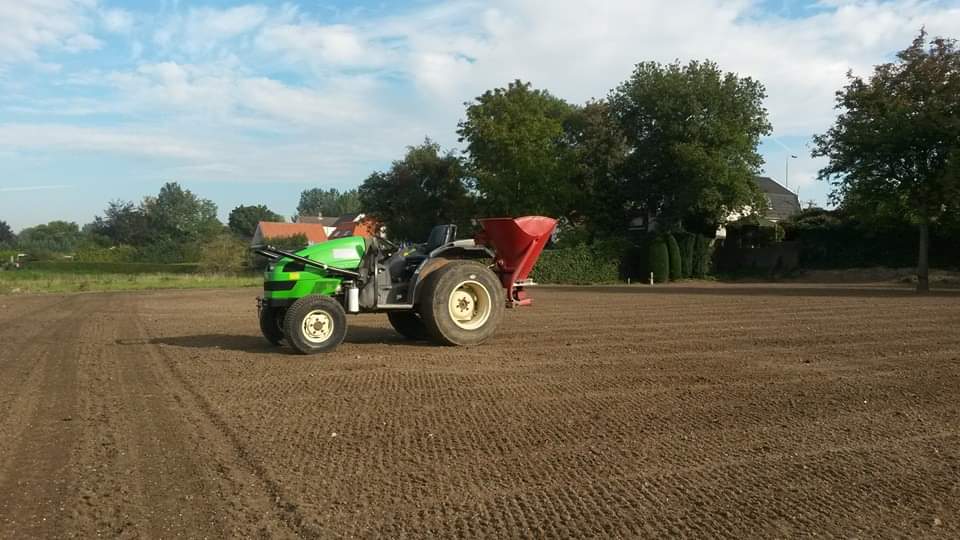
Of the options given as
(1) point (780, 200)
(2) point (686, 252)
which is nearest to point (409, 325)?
(2) point (686, 252)

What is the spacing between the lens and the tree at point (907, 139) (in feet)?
80.3

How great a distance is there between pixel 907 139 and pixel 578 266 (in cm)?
1594

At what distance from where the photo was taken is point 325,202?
17100 cm

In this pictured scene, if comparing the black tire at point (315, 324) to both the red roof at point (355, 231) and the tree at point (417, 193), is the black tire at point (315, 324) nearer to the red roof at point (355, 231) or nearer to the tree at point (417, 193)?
the red roof at point (355, 231)

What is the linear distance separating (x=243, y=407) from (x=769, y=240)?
39246 millimetres

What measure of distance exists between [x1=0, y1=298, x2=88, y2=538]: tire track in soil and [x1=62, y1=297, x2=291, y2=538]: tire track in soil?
13cm

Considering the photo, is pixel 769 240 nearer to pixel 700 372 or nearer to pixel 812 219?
pixel 812 219

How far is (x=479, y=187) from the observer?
42250 millimetres

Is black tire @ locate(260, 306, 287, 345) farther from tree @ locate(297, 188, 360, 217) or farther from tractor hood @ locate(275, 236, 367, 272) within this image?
tree @ locate(297, 188, 360, 217)

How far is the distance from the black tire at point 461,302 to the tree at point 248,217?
113160mm

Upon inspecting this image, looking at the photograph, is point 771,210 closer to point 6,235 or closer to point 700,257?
point 700,257

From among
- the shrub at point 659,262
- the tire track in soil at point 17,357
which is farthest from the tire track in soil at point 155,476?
the shrub at point 659,262

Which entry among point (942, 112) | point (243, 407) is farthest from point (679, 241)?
point (243, 407)

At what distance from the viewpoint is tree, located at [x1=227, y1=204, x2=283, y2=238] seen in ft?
393
